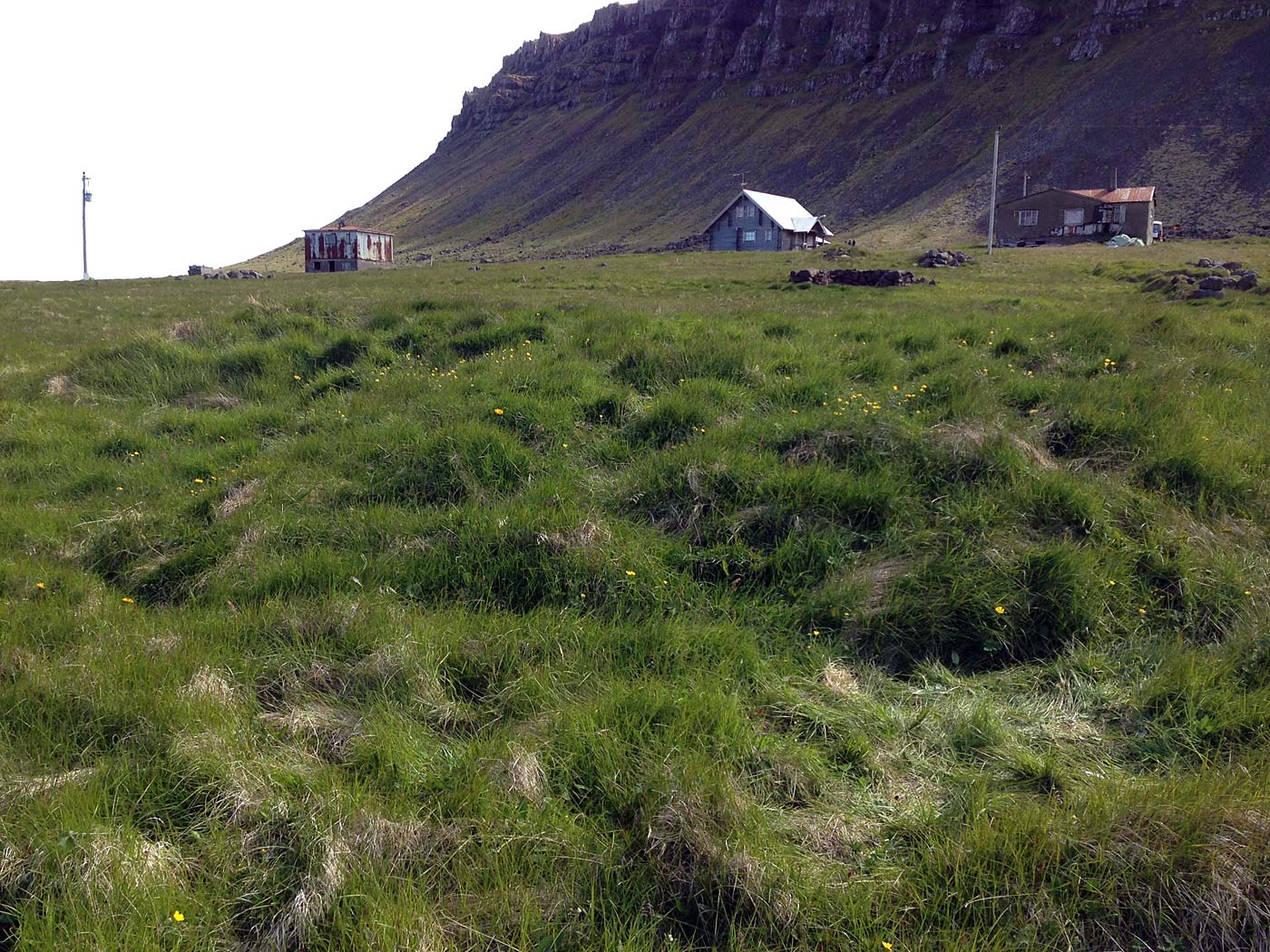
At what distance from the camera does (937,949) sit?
111 inches

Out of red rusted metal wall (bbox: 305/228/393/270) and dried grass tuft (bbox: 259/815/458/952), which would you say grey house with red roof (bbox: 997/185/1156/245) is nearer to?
red rusted metal wall (bbox: 305/228/393/270)

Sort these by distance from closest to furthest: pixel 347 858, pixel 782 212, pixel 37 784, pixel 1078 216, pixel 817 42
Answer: pixel 347 858 → pixel 37 784 → pixel 1078 216 → pixel 782 212 → pixel 817 42

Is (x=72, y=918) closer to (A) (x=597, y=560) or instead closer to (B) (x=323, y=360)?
(A) (x=597, y=560)

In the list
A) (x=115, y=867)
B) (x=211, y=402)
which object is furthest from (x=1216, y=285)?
(x=115, y=867)

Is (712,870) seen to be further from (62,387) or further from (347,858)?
(62,387)

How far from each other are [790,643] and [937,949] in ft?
6.95

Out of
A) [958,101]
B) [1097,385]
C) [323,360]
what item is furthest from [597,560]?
[958,101]

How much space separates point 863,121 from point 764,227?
56.2 meters

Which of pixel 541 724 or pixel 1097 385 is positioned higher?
pixel 1097 385

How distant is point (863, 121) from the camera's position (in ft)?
396

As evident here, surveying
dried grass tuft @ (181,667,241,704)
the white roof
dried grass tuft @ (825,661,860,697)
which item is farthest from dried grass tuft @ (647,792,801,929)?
the white roof

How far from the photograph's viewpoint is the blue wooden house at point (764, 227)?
252 ft

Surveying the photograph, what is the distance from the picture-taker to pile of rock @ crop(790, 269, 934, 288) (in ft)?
87.2

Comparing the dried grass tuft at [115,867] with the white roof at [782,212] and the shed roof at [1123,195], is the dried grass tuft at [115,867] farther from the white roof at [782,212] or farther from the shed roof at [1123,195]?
the white roof at [782,212]
